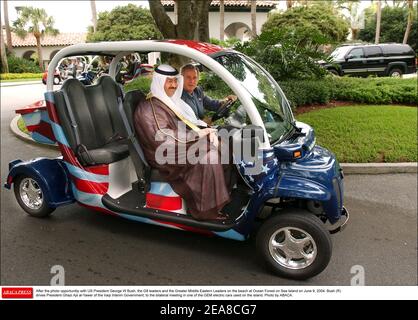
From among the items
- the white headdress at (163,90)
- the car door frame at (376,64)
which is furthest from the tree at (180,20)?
the car door frame at (376,64)

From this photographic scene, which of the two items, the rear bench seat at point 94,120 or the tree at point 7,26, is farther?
the tree at point 7,26

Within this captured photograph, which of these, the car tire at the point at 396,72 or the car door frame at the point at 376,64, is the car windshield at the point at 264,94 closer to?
the car door frame at the point at 376,64

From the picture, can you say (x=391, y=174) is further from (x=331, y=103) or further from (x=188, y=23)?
(x=188, y=23)

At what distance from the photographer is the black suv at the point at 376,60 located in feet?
56.0

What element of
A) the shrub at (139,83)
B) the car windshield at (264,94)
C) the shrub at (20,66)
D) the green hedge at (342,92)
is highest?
the car windshield at (264,94)

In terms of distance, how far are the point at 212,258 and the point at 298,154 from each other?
4.14ft

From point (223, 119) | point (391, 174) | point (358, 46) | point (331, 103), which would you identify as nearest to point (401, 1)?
point (358, 46)

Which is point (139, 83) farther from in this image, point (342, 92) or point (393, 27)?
point (393, 27)

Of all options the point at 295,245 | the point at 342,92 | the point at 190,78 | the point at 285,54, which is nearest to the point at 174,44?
the point at 190,78

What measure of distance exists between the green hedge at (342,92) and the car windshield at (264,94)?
13.5ft

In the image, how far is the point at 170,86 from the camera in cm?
356

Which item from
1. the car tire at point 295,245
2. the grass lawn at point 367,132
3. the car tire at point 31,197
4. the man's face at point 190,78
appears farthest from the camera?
the grass lawn at point 367,132

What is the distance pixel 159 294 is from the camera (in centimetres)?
271

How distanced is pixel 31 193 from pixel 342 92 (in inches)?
276
